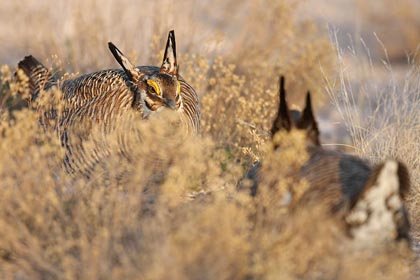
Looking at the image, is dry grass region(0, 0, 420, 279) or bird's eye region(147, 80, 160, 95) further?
bird's eye region(147, 80, 160, 95)

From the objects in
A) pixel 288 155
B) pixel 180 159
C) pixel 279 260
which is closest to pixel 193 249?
pixel 279 260

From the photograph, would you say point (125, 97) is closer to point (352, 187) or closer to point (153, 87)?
point (153, 87)

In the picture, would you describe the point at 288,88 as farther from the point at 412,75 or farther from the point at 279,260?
the point at 279,260

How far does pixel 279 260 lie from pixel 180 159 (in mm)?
1025

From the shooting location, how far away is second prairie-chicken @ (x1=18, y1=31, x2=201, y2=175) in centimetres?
512

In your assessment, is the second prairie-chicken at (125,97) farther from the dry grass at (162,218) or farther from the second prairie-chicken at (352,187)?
the second prairie-chicken at (352,187)

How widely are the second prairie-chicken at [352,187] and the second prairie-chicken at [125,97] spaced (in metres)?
0.95

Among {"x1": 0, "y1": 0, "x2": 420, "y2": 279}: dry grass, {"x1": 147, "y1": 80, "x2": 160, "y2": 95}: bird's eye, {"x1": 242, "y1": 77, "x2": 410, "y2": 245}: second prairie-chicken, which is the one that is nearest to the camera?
{"x1": 0, "y1": 0, "x2": 420, "y2": 279}: dry grass

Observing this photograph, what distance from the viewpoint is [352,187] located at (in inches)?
154

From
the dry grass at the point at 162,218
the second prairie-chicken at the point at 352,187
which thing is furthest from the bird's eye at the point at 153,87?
the second prairie-chicken at the point at 352,187

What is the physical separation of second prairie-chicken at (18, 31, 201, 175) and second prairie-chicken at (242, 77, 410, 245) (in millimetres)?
952

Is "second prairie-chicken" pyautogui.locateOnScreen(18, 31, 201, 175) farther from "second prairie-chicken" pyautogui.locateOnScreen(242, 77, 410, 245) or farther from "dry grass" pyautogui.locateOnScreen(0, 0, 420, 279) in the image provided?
"second prairie-chicken" pyautogui.locateOnScreen(242, 77, 410, 245)

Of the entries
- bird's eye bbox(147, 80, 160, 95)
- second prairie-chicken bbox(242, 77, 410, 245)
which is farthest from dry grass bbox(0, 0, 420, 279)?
bird's eye bbox(147, 80, 160, 95)

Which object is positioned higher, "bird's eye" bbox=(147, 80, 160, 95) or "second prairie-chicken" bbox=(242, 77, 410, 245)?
"bird's eye" bbox=(147, 80, 160, 95)
